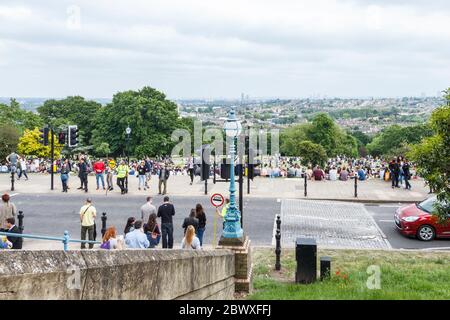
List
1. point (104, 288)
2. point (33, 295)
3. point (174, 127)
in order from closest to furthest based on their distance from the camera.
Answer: point (33, 295) → point (104, 288) → point (174, 127)

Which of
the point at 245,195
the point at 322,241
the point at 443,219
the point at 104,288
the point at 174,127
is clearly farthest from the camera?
the point at 174,127

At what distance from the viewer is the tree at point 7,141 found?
208ft

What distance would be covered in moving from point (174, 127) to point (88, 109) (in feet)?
77.4

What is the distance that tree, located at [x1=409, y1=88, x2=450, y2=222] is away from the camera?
36.9 feet

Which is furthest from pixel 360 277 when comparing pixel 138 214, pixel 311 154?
pixel 311 154

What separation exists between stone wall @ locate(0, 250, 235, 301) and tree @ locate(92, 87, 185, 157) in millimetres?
74622

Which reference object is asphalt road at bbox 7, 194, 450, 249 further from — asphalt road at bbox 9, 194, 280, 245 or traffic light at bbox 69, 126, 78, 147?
traffic light at bbox 69, 126, 78, 147

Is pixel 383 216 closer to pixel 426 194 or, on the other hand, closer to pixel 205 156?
pixel 426 194

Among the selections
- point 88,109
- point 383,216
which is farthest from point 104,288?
point 88,109

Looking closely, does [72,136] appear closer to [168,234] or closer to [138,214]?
[138,214]

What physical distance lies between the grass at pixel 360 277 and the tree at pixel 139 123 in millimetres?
67741

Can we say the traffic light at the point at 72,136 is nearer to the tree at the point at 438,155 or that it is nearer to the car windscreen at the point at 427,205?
the car windscreen at the point at 427,205
